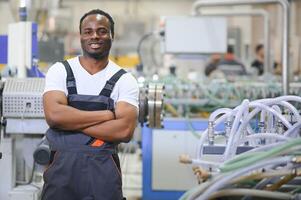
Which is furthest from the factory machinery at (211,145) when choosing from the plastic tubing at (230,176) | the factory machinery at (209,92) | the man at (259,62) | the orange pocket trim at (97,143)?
the man at (259,62)

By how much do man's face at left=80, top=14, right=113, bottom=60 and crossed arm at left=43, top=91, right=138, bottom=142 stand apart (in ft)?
0.85

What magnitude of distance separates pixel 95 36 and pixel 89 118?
410mm

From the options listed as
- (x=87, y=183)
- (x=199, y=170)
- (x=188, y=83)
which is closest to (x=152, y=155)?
(x=188, y=83)

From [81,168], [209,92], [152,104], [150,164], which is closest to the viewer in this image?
[81,168]

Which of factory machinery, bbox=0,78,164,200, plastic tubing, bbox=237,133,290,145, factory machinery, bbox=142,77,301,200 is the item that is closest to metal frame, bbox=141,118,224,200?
factory machinery, bbox=142,77,301,200

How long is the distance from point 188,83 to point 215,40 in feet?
1.96

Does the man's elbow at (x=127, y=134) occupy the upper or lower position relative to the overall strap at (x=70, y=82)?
lower

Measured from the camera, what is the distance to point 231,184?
1510 mm

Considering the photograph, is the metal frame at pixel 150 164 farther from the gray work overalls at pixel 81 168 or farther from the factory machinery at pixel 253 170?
the factory machinery at pixel 253 170

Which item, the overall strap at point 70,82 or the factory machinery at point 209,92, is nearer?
the overall strap at point 70,82

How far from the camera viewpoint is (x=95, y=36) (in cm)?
234

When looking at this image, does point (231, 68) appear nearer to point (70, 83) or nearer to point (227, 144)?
point (70, 83)

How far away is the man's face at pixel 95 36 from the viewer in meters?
2.35

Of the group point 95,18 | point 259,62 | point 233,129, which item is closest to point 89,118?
point 95,18
